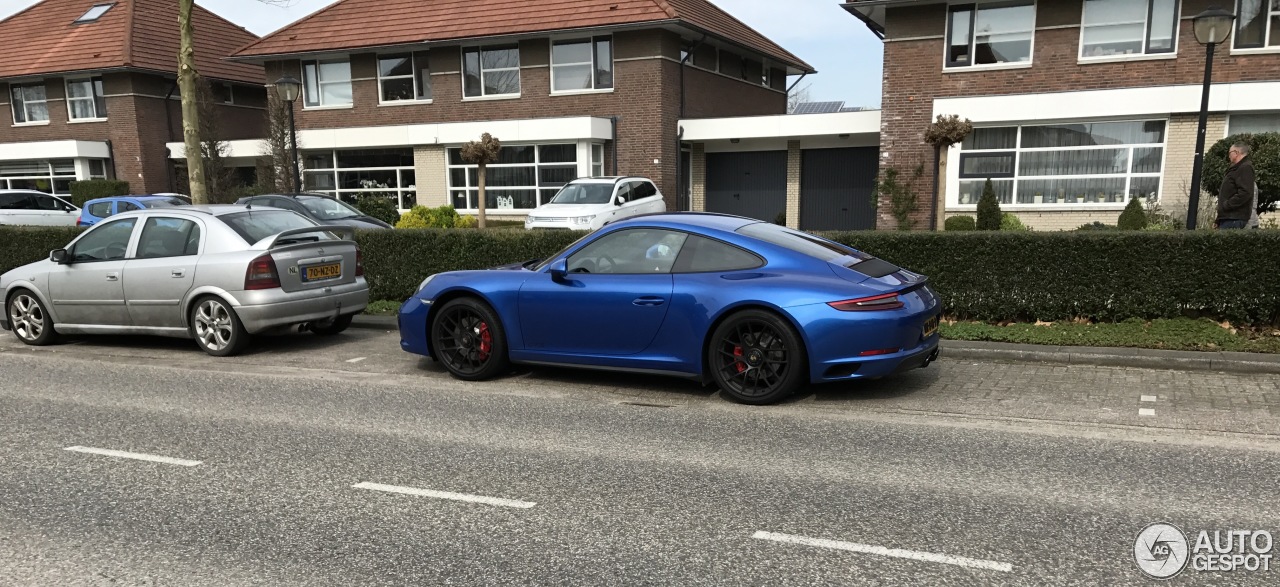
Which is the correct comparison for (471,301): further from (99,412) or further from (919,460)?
(919,460)

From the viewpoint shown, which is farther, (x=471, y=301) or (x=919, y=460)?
(x=471, y=301)

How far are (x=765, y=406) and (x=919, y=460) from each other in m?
1.42

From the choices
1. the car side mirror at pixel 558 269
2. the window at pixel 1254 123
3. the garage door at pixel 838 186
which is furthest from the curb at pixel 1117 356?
the garage door at pixel 838 186

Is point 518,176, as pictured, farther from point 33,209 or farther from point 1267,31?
point 1267,31

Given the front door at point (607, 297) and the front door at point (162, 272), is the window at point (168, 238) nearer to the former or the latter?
the front door at point (162, 272)

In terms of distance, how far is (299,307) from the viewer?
8414 mm

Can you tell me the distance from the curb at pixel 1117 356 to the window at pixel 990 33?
12.9 meters

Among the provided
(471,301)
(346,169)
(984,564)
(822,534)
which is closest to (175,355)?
(471,301)

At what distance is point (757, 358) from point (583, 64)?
19.1 meters

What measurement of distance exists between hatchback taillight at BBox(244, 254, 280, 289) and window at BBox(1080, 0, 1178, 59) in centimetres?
1705

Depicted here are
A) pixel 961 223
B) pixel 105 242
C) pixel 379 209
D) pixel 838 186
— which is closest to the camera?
pixel 105 242

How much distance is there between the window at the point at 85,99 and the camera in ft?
97.3

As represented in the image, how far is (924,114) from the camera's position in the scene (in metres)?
19.3

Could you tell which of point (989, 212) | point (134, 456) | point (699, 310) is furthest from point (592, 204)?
point (134, 456)
